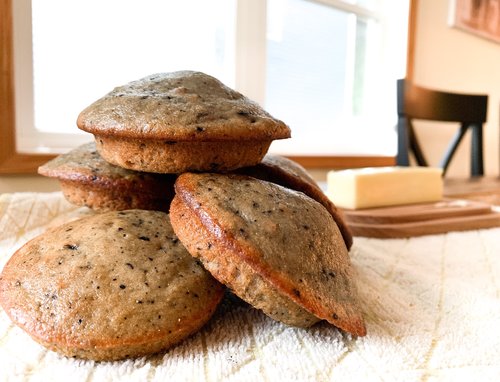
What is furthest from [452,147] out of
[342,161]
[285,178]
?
[285,178]

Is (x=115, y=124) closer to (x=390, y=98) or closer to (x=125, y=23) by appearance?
(x=125, y=23)

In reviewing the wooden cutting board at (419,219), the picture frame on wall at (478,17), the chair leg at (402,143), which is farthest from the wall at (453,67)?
the wooden cutting board at (419,219)

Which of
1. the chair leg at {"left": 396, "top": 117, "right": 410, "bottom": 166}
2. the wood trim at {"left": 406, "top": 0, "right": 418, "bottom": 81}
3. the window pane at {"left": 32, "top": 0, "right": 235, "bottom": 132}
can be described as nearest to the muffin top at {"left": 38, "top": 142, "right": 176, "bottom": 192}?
the window pane at {"left": 32, "top": 0, "right": 235, "bottom": 132}

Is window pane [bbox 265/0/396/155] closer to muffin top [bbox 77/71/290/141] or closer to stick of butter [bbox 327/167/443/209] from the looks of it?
stick of butter [bbox 327/167/443/209]

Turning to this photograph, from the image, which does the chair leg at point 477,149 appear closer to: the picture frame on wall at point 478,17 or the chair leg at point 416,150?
the chair leg at point 416,150

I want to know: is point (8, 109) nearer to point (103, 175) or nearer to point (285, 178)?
point (103, 175)

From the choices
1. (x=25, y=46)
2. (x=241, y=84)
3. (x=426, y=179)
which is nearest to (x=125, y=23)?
(x=25, y=46)
